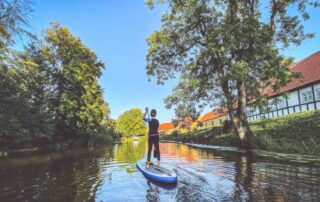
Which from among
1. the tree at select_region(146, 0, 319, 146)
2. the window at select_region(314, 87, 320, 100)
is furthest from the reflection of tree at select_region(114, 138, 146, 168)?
the window at select_region(314, 87, 320, 100)

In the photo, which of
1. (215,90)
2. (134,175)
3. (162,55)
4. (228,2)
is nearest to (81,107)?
(162,55)

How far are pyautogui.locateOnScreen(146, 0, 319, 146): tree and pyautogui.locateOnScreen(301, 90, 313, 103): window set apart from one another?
886cm

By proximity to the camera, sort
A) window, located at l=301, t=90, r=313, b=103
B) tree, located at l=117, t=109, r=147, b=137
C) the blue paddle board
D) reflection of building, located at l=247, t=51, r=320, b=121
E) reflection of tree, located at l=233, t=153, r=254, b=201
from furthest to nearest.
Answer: tree, located at l=117, t=109, r=147, b=137
window, located at l=301, t=90, r=313, b=103
reflection of building, located at l=247, t=51, r=320, b=121
the blue paddle board
reflection of tree, located at l=233, t=153, r=254, b=201

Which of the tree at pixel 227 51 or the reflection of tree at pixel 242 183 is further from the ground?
the tree at pixel 227 51

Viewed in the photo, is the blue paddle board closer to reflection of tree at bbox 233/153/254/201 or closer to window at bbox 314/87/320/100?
reflection of tree at bbox 233/153/254/201

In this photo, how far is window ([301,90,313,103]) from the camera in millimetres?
27125

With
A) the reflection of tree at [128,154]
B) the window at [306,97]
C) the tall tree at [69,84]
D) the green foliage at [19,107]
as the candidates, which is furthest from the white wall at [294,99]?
the green foliage at [19,107]

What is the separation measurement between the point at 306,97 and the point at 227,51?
47.7 ft

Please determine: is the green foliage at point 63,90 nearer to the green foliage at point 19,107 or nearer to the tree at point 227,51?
the green foliage at point 19,107

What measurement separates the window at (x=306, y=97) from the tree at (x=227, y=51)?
8.86m

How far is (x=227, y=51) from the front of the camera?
727 inches

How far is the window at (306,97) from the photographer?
89.0ft

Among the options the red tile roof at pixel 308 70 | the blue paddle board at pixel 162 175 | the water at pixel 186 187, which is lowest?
the water at pixel 186 187

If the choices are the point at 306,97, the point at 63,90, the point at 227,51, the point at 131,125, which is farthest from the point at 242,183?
the point at 131,125
